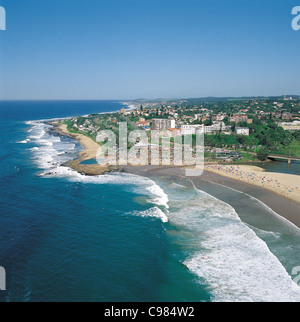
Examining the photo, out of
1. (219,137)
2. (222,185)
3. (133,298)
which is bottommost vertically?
(133,298)

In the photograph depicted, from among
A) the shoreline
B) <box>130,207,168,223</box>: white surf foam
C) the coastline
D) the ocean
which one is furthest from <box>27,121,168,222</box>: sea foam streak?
the shoreline

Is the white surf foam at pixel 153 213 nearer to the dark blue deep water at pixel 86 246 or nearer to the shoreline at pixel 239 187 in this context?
the dark blue deep water at pixel 86 246

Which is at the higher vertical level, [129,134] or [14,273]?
[129,134]

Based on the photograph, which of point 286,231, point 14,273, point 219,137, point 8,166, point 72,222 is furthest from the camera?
point 219,137

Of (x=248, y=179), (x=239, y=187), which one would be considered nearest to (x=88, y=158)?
(x=239, y=187)

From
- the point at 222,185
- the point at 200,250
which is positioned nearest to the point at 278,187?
the point at 222,185
